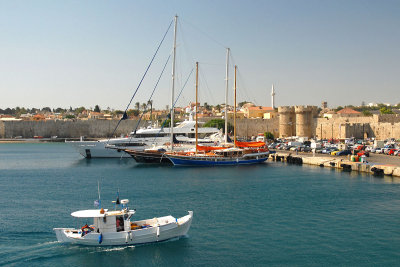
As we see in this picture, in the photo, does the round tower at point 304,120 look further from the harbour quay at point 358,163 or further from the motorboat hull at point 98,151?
the motorboat hull at point 98,151

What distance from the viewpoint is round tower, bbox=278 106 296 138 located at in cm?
6738

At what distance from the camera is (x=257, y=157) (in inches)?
1532

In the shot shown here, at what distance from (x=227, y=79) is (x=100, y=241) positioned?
3147 cm

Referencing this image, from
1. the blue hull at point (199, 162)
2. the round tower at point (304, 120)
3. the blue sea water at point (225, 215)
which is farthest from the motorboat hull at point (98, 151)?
the round tower at point (304, 120)

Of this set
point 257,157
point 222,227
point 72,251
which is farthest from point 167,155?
point 72,251

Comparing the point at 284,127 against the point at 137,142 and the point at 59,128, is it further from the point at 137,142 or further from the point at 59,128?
the point at 59,128

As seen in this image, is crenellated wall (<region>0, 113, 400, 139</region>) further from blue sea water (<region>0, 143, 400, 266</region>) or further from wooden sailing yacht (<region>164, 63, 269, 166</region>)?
blue sea water (<region>0, 143, 400, 266</region>)

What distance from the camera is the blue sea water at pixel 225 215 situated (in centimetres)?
1420

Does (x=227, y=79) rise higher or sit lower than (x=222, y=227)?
higher

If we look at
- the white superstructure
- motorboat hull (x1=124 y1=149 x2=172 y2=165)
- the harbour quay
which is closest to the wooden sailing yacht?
motorboat hull (x1=124 y1=149 x2=172 y2=165)

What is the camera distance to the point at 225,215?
62.8 feet

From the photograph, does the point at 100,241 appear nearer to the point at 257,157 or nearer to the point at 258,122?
the point at 257,157

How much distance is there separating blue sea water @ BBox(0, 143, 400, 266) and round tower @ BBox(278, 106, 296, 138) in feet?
113

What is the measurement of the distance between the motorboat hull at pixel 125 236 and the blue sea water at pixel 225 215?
0.23m
